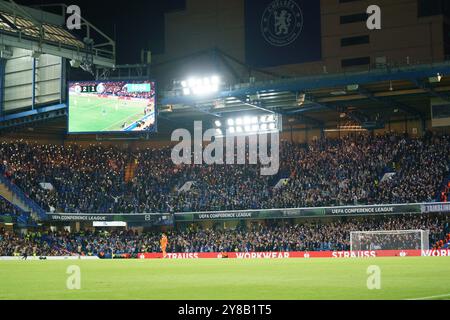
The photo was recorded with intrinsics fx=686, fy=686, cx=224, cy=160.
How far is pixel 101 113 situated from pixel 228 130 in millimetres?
11316

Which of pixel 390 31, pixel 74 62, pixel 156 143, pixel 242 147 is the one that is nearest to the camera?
pixel 74 62

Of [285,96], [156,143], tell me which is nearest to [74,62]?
[285,96]

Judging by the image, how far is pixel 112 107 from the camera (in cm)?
5862

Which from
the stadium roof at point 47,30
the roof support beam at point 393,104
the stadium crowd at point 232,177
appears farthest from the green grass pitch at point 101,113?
the roof support beam at point 393,104

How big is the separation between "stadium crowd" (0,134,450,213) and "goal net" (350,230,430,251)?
447 centimetres

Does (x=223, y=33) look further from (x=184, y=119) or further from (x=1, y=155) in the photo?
(x=1, y=155)

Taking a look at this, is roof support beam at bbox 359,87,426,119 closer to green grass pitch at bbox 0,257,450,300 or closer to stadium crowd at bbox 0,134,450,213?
stadium crowd at bbox 0,134,450,213

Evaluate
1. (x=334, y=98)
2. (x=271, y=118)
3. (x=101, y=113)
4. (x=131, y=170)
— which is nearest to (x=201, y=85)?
(x=271, y=118)

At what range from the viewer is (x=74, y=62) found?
52.3 m

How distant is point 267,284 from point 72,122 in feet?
138

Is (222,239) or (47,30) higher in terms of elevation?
(47,30)

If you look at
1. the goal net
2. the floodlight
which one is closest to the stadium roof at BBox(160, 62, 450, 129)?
the floodlight

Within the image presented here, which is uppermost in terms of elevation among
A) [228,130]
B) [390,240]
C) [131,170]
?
[228,130]

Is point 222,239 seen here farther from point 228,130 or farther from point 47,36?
point 47,36
